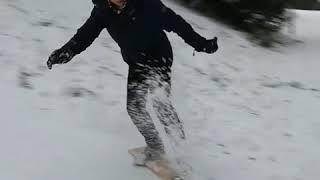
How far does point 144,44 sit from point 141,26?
0.13 m

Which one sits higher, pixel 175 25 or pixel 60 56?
pixel 175 25

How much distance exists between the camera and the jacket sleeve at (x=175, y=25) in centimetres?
493

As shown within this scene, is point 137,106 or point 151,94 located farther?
point 151,94

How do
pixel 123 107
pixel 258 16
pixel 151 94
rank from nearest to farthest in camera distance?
pixel 151 94 → pixel 123 107 → pixel 258 16

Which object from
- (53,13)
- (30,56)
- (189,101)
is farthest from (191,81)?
(53,13)

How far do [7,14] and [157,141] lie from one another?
13.5 feet

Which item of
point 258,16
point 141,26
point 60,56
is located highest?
point 141,26

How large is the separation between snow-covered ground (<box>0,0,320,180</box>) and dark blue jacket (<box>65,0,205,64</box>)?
3.09 feet

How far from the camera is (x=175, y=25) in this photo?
4957mm

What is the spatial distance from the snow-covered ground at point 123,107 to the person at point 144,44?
0.46 metres

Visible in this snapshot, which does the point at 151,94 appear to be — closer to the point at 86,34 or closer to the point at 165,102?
the point at 165,102

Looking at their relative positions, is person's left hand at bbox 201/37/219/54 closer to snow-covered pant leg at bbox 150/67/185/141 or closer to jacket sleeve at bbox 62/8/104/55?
snow-covered pant leg at bbox 150/67/185/141

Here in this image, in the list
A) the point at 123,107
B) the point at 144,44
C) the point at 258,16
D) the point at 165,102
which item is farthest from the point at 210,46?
the point at 258,16

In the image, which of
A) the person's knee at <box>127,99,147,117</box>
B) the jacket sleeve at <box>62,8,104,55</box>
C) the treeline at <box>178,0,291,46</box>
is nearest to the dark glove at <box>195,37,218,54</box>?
the person's knee at <box>127,99,147,117</box>
